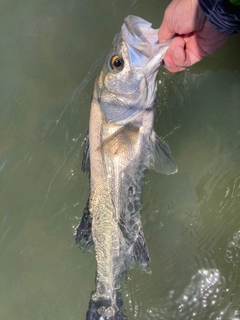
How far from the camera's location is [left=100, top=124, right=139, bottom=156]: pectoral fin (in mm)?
1933

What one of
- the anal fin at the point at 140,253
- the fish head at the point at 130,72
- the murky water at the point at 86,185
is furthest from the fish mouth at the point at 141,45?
the anal fin at the point at 140,253

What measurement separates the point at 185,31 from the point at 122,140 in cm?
63

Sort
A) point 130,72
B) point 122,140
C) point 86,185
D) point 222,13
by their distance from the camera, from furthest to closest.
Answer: point 86,185, point 122,140, point 130,72, point 222,13

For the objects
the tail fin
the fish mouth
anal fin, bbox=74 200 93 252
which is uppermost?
the fish mouth

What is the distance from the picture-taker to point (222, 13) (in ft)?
5.51

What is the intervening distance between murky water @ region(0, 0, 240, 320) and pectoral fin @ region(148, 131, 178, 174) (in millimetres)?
419

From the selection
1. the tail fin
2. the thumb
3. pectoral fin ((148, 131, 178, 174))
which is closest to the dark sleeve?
the thumb

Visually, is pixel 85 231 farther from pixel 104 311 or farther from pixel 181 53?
pixel 181 53

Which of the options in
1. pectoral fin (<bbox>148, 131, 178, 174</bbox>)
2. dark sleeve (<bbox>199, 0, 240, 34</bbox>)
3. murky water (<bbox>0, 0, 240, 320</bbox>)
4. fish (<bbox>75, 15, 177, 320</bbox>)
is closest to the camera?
dark sleeve (<bbox>199, 0, 240, 34</bbox>)

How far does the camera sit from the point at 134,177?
6.63ft

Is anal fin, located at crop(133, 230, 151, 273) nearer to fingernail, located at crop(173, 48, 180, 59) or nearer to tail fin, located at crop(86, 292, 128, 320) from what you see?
tail fin, located at crop(86, 292, 128, 320)

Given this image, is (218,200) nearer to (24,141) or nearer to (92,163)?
(92,163)

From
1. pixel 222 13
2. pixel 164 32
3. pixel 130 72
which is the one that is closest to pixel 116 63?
pixel 130 72

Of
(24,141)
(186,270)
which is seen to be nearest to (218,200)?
(186,270)
